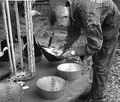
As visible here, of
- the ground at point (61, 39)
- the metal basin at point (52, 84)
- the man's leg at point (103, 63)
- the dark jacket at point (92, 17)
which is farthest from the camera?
the ground at point (61, 39)

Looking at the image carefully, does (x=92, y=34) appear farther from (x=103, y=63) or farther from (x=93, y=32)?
(x=103, y=63)

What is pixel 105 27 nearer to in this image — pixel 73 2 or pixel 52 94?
pixel 73 2

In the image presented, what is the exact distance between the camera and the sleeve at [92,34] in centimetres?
155

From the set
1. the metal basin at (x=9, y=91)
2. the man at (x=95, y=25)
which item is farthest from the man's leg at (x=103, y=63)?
the metal basin at (x=9, y=91)

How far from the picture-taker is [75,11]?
1.69 m

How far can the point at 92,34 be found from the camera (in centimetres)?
160

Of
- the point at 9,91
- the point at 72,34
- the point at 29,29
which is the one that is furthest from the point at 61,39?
the point at 9,91

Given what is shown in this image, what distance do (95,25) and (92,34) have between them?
97 millimetres

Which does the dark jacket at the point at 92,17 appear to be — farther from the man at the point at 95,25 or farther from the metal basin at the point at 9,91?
the metal basin at the point at 9,91

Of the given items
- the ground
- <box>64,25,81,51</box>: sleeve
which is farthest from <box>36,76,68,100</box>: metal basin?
the ground

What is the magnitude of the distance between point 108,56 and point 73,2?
2.69 ft

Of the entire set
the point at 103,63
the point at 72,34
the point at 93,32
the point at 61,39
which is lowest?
the point at 61,39

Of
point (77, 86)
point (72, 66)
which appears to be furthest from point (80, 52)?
point (77, 86)

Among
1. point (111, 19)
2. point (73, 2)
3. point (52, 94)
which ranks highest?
point (73, 2)
